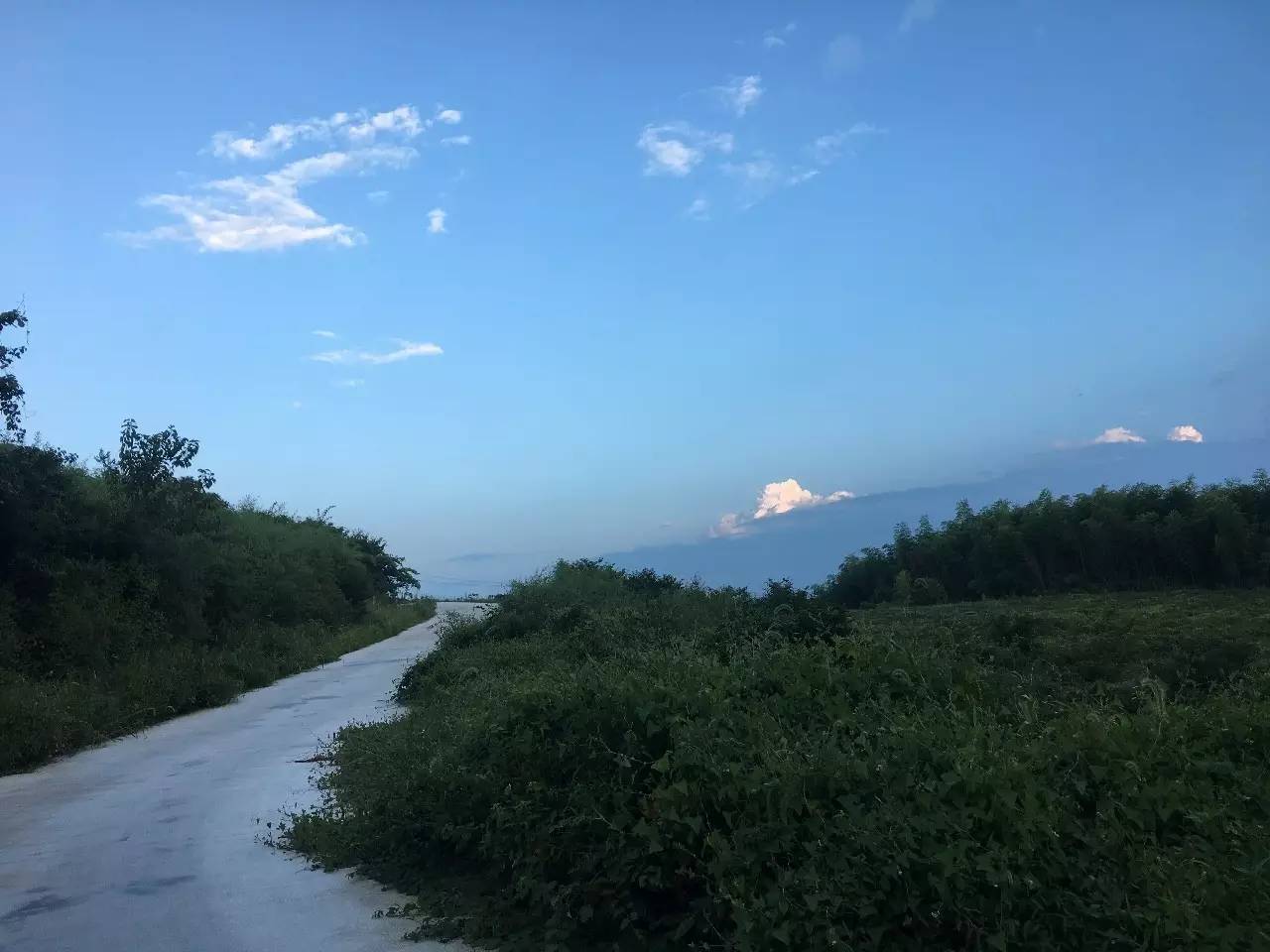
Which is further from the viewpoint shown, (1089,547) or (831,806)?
(1089,547)

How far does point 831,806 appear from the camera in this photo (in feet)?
16.3

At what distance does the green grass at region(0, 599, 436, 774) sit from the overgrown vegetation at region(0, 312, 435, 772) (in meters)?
0.03

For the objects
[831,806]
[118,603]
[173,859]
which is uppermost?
[118,603]

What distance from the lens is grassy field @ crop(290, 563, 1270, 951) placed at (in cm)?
411

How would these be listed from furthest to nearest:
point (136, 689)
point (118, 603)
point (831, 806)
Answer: point (118, 603)
point (136, 689)
point (831, 806)

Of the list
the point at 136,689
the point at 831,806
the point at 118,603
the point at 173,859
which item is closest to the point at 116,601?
the point at 118,603

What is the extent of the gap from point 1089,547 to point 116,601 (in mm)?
18076

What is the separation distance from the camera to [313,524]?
4328cm

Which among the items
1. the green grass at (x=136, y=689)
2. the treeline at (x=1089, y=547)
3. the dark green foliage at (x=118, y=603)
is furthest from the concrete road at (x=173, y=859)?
the treeline at (x=1089, y=547)

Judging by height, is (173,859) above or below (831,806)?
below

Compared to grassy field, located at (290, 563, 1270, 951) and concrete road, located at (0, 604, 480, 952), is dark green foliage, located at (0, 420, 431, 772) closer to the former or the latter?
concrete road, located at (0, 604, 480, 952)

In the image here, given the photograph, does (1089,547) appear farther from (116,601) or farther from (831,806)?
(116,601)

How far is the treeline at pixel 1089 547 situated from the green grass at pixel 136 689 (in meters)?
10.9

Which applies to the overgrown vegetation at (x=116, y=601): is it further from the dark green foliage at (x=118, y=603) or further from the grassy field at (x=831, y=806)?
the grassy field at (x=831, y=806)
